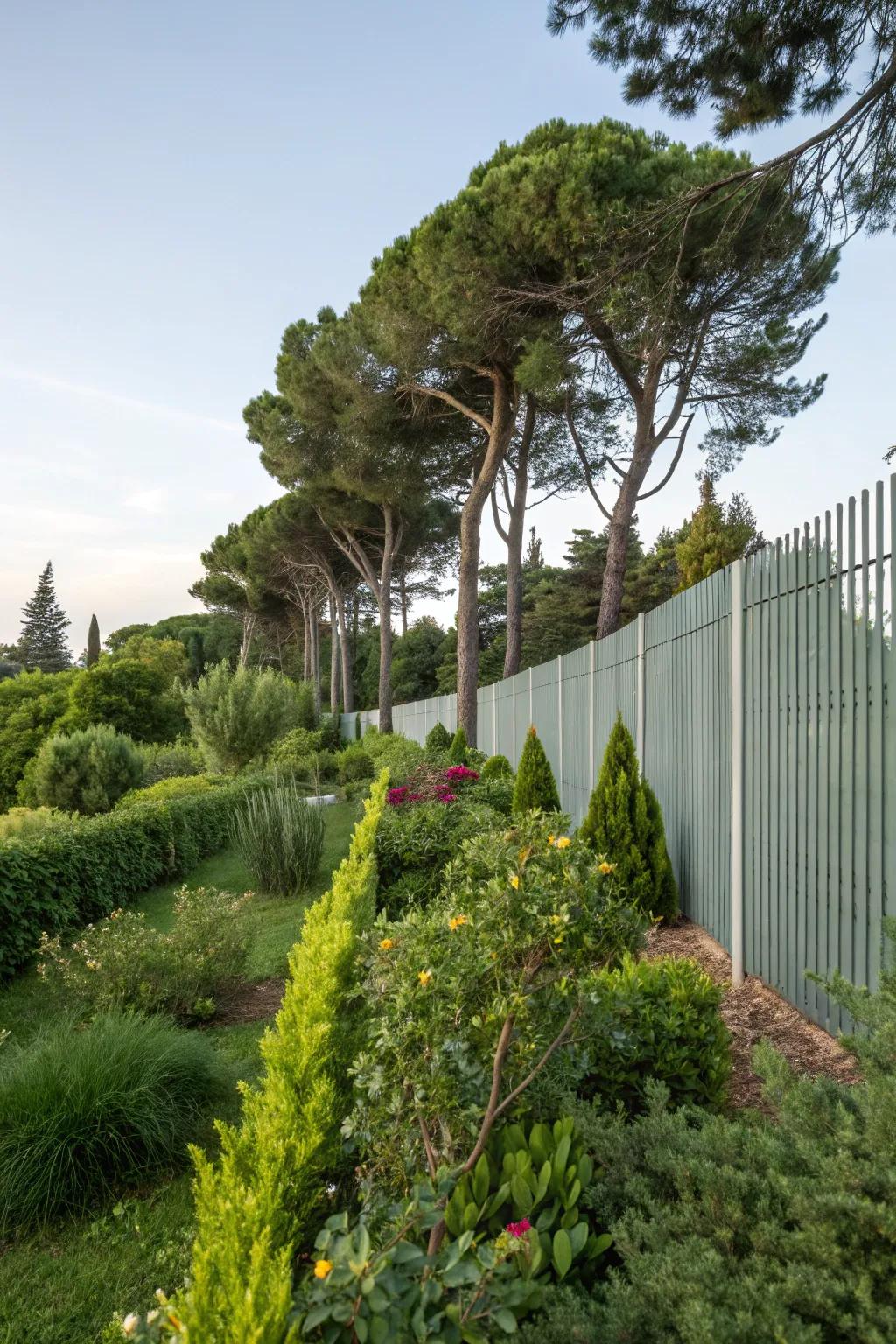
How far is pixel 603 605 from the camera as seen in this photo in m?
13.7

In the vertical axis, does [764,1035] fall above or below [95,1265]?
above

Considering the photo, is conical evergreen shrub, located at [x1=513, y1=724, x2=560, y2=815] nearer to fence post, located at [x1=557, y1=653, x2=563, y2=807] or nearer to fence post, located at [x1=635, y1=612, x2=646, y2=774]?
fence post, located at [x1=557, y1=653, x2=563, y2=807]

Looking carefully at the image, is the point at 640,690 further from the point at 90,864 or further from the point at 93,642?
the point at 93,642

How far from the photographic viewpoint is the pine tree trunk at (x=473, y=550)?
14.8 metres

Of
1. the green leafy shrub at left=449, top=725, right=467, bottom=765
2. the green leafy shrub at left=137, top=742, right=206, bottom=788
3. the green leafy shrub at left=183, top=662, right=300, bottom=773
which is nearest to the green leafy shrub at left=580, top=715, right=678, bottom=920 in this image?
the green leafy shrub at left=449, top=725, right=467, bottom=765

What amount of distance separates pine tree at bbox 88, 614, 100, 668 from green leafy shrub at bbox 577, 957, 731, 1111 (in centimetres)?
5432

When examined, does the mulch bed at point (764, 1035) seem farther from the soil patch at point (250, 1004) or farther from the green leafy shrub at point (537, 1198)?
the soil patch at point (250, 1004)

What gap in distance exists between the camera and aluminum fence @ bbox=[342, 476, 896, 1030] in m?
2.88

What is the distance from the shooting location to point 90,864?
317 inches

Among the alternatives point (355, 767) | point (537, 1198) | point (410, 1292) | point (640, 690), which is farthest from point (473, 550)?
point (410, 1292)

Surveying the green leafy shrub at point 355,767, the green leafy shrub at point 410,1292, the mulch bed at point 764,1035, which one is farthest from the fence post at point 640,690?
the green leafy shrub at point 355,767

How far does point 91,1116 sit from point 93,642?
5429 centimetres

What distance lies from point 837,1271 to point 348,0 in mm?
10238

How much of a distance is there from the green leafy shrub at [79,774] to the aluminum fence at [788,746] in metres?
12.4
